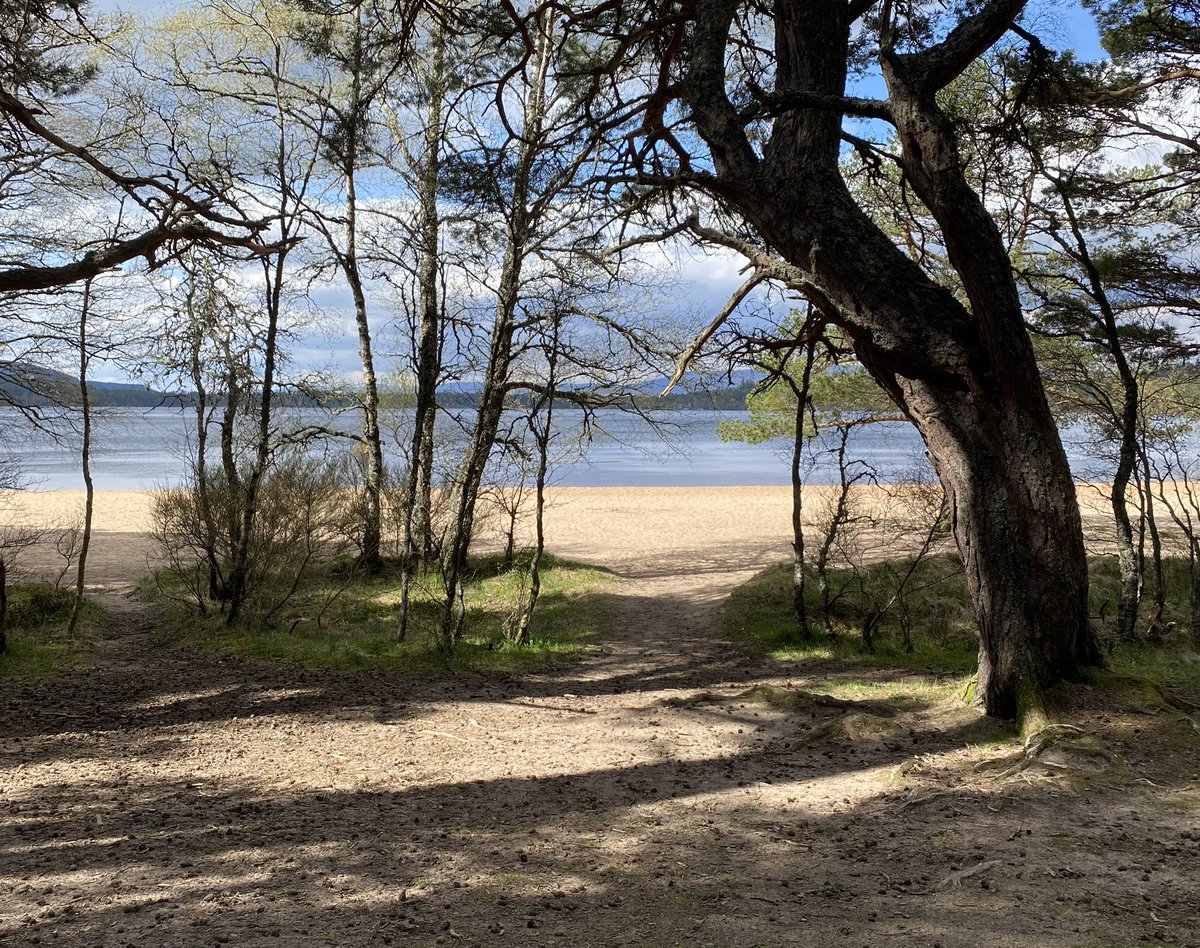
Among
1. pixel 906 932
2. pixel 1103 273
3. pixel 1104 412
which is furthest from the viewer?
pixel 1104 412

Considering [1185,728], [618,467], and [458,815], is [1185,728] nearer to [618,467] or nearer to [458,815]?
[458,815]

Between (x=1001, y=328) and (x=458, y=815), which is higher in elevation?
(x=1001, y=328)

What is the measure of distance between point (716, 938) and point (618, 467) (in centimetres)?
4357

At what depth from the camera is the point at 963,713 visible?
5.62 metres

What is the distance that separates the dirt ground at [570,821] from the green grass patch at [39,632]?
662 millimetres

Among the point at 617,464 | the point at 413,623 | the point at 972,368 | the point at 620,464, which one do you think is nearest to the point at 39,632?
the point at 413,623

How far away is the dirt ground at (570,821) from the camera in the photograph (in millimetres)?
3191

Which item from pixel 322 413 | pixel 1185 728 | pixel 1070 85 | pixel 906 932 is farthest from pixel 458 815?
pixel 322 413

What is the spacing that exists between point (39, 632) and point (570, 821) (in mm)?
9008

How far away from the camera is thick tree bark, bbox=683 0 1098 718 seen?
17.0 ft

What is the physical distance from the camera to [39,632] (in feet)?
34.3

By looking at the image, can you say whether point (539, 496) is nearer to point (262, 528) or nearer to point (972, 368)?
point (262, 528)

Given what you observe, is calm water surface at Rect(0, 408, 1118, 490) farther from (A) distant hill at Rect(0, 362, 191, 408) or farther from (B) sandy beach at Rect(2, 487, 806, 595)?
(A) distant hill at Rect(0, 362, 191, 408)

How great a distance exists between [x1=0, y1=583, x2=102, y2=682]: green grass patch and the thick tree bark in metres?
7.96
